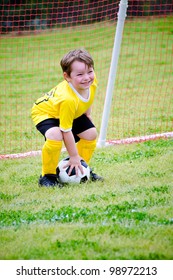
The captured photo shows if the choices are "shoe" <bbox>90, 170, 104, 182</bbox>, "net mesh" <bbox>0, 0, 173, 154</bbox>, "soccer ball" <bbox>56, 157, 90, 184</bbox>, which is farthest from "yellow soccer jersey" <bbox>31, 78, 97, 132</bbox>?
"net mesh" <bbox>0, 0, 173, 154</bbox>

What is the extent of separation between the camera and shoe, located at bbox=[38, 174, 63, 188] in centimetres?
534

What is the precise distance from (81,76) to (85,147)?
2.56 feet

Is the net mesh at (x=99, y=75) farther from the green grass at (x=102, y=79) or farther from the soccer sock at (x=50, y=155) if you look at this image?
the soccer sock at (x=50, y=155)

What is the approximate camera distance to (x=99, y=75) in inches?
506

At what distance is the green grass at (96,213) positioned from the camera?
150 inches

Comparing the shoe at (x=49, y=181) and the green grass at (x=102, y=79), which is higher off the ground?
the green grass at (x=102, y=79)

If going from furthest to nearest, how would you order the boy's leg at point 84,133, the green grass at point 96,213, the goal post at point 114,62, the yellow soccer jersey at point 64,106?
the goal post at point 114,62 → the boy's leg at point 84,133 → the yellow soccer jersey at point 64,106 → the green grass at point 96,213

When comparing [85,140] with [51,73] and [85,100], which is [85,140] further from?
[51,73]

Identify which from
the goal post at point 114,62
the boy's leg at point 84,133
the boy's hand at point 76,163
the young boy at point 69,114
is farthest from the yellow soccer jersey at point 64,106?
the goal post at point 114,62

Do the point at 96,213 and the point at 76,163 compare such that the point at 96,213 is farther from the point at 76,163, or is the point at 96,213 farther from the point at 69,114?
the point at 69,114

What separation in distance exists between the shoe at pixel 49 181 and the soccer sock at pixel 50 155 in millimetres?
40

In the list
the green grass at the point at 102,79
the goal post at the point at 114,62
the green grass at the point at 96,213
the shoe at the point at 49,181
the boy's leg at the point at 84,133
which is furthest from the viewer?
the green grass at the point at 102,79

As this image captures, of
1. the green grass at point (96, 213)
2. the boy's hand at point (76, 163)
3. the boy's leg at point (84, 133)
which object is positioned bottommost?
the green grass at point (96, 213)

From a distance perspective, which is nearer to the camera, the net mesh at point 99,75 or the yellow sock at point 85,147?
the yellow sock at point 85,147
